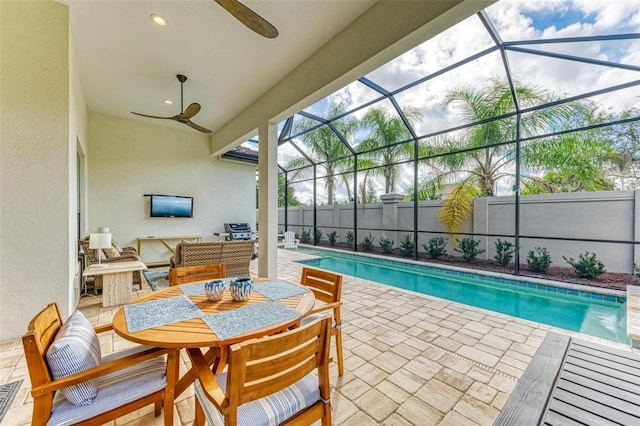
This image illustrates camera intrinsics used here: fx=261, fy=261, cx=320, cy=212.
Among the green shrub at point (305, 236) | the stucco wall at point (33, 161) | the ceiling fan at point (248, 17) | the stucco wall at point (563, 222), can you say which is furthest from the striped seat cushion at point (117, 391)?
the green shrub at point (305, 236)

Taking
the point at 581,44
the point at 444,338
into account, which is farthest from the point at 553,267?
the point at 444,338

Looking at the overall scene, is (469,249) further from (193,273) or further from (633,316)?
→ (193,273)

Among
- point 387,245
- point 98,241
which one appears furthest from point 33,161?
point 387,245

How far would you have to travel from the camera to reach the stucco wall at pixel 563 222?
466cm

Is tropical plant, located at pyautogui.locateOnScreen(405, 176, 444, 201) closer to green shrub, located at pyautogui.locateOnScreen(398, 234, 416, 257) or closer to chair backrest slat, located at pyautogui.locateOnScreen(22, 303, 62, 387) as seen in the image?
green shrub, located at pyautogui.locateOnScreen(398, 234, 416, 257)

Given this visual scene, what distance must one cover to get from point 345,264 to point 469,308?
4083 millimetres

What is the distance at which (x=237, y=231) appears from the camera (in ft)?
25.2

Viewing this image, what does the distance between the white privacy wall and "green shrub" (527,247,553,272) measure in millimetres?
7501

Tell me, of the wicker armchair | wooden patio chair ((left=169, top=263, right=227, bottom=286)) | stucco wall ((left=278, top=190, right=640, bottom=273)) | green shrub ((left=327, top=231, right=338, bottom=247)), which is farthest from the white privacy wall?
stucco wall ((left=278, top=190, right=640, bottom=273))

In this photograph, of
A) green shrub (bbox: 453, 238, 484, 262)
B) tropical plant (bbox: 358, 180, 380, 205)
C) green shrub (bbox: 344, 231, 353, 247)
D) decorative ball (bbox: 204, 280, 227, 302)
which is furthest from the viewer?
green shrub (bbox: 344, 231, 353, 247)

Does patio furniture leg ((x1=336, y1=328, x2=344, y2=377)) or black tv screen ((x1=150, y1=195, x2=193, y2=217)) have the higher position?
black tv screen ((x1=150, y1=195, x2=193, y2=217))

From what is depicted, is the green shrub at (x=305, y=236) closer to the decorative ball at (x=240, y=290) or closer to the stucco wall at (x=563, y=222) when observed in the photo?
the stucco wall at (x=563, y=222)

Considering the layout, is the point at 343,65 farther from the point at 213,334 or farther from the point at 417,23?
the point at 213,334

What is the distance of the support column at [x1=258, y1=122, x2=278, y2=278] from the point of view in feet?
15.3
